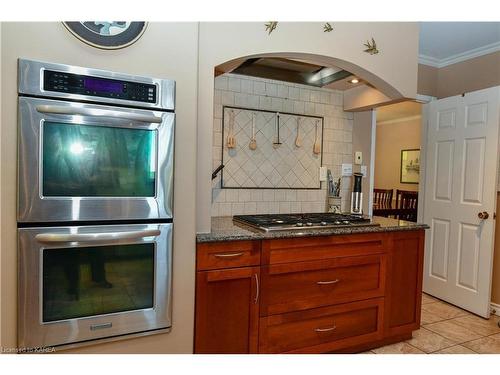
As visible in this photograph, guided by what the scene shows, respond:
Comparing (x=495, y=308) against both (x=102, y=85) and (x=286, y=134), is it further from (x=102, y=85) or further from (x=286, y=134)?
(x=102, y=85)

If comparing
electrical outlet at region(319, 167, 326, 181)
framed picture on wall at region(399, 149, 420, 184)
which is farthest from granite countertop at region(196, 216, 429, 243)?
framed picture on wall at region(399, 149, 420, 184)

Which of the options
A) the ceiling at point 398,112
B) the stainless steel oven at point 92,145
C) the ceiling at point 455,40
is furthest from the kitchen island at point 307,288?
the ceiling at point 398,112

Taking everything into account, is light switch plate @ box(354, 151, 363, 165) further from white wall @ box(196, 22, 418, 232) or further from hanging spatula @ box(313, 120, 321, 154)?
white wall @ box(196, 22, 418, 232)

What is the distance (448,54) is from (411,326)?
278 centimetres

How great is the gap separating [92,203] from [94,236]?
5.8 inches

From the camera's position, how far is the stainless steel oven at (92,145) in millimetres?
1322

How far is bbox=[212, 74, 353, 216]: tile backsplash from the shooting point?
2.46 meters

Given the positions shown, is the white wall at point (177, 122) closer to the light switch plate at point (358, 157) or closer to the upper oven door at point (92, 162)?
the upper oven door at point (92, 162)

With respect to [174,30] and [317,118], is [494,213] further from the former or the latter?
[174,30]

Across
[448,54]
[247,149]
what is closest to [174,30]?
[247,149]

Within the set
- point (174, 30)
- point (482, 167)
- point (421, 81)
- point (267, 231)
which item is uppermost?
point (421, 81)

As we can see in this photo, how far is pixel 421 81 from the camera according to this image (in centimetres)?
349

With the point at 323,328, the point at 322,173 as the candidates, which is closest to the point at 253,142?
the point at 322,173

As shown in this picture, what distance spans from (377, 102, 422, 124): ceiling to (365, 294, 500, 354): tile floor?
3494 mm
